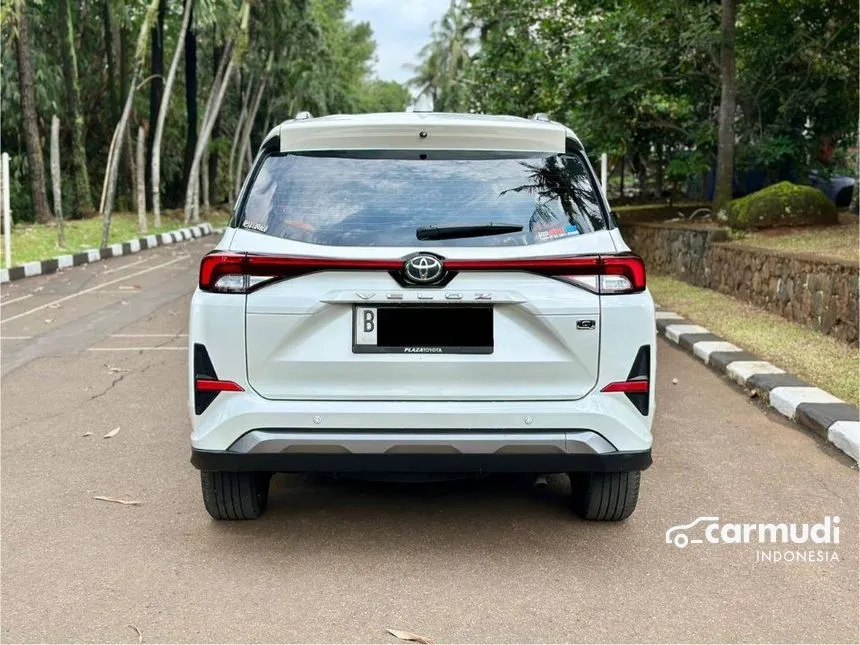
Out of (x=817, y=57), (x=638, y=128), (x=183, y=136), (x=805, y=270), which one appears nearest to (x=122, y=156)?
(x=183, y=136)

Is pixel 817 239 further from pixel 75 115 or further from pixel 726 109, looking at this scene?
pixel 75 115

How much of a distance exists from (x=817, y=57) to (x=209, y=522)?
16273 millimetres

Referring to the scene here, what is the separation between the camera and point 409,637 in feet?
10.7

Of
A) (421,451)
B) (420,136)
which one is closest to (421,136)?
(420,136)

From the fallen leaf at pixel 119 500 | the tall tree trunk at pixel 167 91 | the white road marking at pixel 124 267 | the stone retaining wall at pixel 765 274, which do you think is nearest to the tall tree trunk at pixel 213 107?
the tall tree trunk at pixel 167 91

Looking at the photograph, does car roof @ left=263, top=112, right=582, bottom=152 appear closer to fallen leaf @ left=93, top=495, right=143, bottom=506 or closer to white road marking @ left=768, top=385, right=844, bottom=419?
fallen leaf @ left=93, top=495, right=143, bottom=506

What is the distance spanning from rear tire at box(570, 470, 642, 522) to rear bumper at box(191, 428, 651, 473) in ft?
1.69

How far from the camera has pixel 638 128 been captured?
2128 centimetres

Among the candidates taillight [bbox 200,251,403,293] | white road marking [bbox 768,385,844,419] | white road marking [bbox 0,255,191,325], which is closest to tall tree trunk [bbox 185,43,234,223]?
white road marking [bbox 0,255,191,325]

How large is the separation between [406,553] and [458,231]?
53.6 inches

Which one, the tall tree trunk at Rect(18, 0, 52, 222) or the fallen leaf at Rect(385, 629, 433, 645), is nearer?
the fallen leaf at Rect(385, 629, 433, 645)

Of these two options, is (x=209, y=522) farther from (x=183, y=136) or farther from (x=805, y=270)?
(x=183, y=136)

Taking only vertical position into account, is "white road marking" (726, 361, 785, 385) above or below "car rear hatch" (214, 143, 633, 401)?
below

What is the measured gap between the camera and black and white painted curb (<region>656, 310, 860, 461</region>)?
592cm
